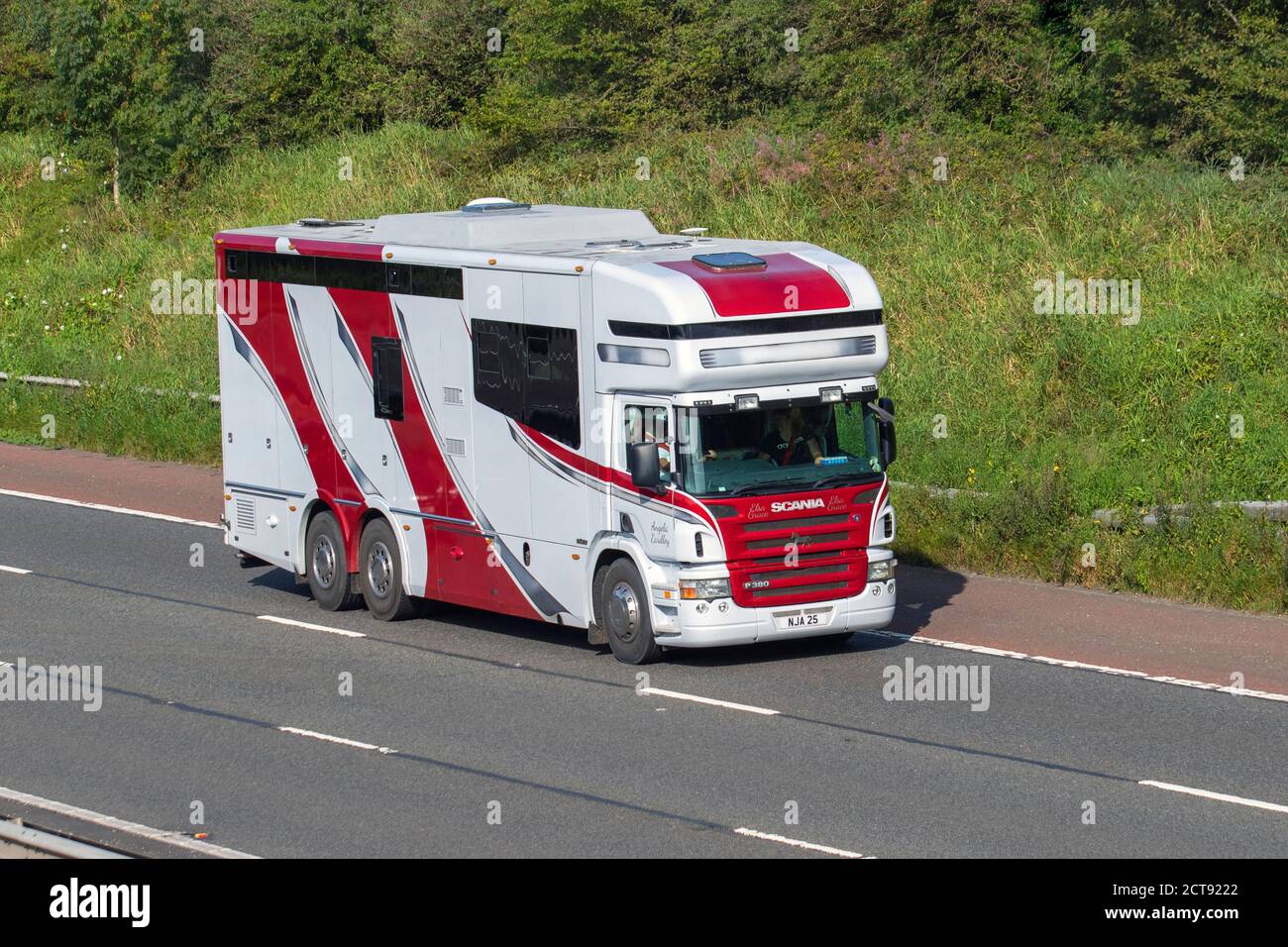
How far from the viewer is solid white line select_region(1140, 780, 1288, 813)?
37.2ft

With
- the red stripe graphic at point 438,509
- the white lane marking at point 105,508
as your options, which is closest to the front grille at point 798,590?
the red stripe graphic at point 438,509

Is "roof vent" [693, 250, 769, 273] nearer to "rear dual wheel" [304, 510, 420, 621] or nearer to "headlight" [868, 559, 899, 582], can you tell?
"headlight" [868, 559, 899, 582]

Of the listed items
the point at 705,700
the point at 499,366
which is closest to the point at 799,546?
the point at 705,700

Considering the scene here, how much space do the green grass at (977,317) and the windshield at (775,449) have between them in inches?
156

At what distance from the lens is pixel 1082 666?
1516cm

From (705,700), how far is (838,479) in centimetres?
214

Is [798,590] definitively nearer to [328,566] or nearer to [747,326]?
[747,326]

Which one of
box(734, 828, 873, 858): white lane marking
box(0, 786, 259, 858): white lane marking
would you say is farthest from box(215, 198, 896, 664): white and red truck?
box(0, 786, 259, 858): white lane marking

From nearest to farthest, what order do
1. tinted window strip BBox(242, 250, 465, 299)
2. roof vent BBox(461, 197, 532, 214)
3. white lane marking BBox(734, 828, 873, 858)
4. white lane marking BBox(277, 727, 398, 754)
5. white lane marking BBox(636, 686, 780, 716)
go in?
Answer: white lane marking BBox(734, 828, 873, 858) < white lane marking BBox(277, 727, 398, 754) < white lane marking BBox(636, 686, 780, 716) < tinted window strip BBox(242, 250, 465, 299) < roof vent BBox(461, 197, 532, 214)

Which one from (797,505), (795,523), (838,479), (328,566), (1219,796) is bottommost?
(1219,796)

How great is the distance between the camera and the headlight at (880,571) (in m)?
15.3

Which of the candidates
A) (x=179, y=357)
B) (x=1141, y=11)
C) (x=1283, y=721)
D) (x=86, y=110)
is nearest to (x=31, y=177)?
(x=86, y=110)

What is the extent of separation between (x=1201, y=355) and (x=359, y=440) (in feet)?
32.4

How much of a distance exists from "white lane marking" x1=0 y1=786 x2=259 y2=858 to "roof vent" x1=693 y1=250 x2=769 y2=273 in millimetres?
6173
